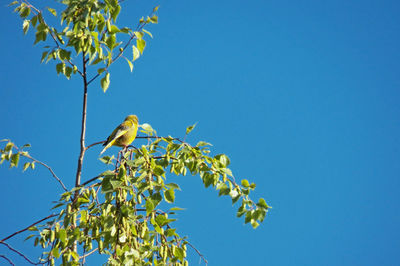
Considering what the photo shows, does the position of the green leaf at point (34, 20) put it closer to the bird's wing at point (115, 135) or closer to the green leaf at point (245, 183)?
the bird's wing at point (115, 135)

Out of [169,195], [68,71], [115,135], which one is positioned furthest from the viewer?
[115,135]

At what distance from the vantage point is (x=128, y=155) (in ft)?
10.7

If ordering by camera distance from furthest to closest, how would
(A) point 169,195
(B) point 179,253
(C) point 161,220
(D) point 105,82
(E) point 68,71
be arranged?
(E) point 68,71, (D) point 105,82, (B) point 179,253, (C) point 161,220, (A) point 169,195

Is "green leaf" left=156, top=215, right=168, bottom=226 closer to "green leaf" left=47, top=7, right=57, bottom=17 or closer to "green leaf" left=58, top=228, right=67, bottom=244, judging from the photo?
"green leaf" left=58, top=228, right=67, bottom=244

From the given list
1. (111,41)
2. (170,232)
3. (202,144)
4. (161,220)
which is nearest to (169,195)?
(161,220)

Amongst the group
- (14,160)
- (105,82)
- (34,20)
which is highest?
(34,20)

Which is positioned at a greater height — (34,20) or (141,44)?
(34,20)

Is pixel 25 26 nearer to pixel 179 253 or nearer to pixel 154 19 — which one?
pixel 154 19

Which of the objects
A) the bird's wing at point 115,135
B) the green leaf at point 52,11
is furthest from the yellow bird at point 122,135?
the green leaf at point 52,11

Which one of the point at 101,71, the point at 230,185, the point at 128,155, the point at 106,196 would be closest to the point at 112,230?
the point at 106,196

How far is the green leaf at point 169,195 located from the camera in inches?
109

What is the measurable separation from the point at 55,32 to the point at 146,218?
5.34 ft

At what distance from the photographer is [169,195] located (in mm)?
2797

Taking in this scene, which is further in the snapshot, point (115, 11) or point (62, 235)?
point (115, 11)
